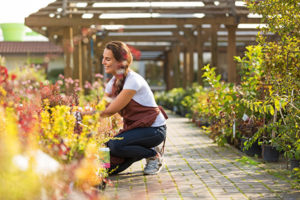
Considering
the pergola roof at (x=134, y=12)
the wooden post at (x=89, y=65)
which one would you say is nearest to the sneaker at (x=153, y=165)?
the pergola roof at (x=134, y=12)

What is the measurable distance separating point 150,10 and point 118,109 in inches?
284

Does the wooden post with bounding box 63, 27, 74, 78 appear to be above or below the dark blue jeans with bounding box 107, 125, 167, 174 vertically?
above

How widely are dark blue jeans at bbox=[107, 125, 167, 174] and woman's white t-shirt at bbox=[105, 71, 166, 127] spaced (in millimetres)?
105

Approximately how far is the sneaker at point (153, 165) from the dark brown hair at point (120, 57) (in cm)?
80

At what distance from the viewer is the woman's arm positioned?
15.7ft

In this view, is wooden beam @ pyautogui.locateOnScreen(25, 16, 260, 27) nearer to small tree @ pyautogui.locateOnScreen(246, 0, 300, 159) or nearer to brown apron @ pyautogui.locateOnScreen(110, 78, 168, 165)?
small tree @ pyautogui.locateOnScreen(246, 0, 300, 159)

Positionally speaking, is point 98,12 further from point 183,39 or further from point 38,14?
point 183,39

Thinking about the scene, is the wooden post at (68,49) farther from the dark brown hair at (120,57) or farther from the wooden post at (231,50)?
the dark brown hair at (120,57)

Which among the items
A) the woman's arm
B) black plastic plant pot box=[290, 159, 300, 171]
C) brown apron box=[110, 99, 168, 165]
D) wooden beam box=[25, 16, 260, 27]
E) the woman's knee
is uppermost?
wooden beam box=[25, 16, 260, 27]

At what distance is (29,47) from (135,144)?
27.2 meters

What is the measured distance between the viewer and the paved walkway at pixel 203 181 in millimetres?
4311

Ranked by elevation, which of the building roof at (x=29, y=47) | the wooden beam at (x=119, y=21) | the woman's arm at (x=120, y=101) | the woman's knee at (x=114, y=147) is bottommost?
the woman's knee at (x=114, y=147)

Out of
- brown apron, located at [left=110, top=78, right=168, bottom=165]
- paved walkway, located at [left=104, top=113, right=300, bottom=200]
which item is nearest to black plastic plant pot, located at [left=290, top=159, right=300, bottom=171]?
paved walkway, located at [left=104, top=113, right=300, bottom=200]

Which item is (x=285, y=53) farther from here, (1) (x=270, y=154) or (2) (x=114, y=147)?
(2) (x=114, y=147)
